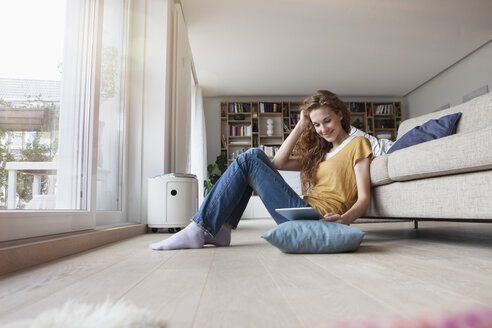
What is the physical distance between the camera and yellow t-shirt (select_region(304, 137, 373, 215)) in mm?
1911

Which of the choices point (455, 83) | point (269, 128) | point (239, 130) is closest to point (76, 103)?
point (239, 130)

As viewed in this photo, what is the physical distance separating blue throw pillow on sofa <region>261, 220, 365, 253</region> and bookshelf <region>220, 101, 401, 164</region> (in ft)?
19.9

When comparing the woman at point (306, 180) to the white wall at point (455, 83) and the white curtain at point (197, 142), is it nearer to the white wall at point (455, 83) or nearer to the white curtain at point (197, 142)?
the white curtain at point (197, 142)

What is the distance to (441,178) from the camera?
1.64m

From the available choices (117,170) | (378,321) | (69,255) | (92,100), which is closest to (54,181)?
(69,255)

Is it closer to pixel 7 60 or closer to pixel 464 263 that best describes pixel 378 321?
pixel 464 263

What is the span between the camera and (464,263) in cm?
121

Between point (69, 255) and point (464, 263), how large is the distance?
1.53m

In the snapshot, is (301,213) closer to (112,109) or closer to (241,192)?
(241,192)

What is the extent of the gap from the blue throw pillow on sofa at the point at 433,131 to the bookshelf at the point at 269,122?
5.23 metres

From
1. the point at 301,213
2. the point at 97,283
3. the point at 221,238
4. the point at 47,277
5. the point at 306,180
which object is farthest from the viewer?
the point at 306,180

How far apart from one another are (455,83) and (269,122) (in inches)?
132

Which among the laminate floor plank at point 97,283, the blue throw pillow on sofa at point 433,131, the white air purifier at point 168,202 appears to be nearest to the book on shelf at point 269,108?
the white air purifier at point 168,202

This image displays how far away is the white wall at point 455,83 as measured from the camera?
5.53 metres
